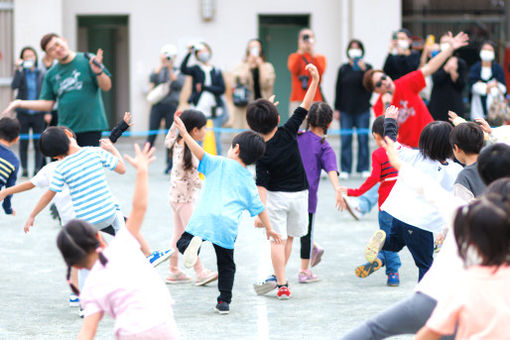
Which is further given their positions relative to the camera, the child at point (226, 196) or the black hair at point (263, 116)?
the black hair at point (263, 116)

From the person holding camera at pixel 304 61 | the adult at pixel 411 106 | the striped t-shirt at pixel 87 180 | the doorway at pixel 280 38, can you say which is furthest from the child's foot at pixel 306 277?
the doorway at pixel 280 38

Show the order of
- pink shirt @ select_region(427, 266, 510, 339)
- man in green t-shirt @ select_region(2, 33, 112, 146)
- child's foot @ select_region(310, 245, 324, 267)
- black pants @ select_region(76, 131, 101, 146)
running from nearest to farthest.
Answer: pink shirt @ select_region(427, 266, 510, 339) → child's foot @ select_region(310, 245, 324, 267) → man in green t-shirt @ select_region(2, 33, 112, 146) → black pants @ select_region(76, 131, 101, 146)

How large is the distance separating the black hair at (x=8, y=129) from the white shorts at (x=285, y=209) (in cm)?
211

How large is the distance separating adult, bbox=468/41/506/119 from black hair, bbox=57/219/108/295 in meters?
10.3

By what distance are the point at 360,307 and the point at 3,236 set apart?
4297mm

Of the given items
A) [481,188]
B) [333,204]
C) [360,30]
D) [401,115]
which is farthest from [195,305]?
[360,30]

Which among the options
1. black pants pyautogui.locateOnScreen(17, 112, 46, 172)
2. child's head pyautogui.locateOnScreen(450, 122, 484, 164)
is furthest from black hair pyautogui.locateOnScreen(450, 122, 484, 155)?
black pants pyautogui.locateOnScreen(17, 112, 46, 172)

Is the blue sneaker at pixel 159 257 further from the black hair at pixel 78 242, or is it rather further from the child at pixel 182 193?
the black hair at pixel 78 242

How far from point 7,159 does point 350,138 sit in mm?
7069

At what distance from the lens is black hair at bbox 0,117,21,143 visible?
22.3ft

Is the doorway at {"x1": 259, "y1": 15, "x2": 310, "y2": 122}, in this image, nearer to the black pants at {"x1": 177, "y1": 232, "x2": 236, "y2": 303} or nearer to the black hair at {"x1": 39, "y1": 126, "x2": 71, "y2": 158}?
the black pants at {"x1": 177, "y1": 232, "x2": 236, "y2": 303}

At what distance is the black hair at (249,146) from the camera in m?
5.75

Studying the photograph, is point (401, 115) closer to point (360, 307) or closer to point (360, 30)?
point (360, 307)

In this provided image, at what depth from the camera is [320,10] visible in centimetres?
1844
